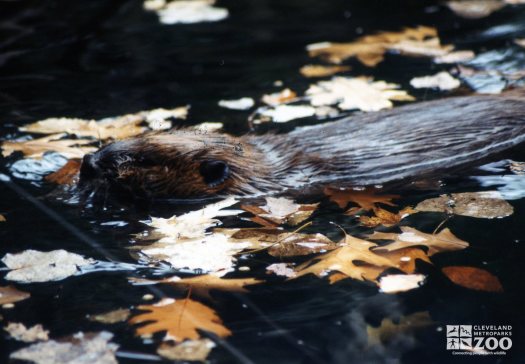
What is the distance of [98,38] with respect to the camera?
773cm

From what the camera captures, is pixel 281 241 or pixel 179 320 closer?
pixel 179 320

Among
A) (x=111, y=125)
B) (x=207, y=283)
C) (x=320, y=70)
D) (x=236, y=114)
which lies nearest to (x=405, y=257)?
(x=207, y=283)

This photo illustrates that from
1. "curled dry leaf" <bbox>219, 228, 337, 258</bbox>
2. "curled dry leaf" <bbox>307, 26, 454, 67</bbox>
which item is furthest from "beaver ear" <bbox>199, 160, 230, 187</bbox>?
"curled dry leaf" <bbox>307, 26, 454, 67</bbox>

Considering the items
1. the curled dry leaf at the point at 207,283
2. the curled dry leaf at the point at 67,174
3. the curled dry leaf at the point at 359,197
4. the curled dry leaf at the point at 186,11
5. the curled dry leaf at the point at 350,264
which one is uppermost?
the curled dry leaf at the point at 186,11

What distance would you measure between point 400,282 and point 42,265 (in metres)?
1.59

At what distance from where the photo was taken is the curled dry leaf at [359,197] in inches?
165

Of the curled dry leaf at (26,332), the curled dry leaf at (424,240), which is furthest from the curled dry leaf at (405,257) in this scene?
the curled dry leaf at (26,332)

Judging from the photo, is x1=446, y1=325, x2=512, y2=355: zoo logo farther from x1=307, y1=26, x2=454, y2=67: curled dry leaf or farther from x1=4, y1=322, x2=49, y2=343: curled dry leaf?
x1=307, y1=26, x2=454, y2=67: curled dry leaf

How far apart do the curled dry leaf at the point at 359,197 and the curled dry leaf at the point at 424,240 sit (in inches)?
16.9

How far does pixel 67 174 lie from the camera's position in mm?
4785

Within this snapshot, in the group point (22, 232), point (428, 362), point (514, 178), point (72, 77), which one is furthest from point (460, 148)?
point (72, 77)

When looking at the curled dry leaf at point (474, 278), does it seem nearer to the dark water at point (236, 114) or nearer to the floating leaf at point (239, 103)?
the dark water at point (236, 114)

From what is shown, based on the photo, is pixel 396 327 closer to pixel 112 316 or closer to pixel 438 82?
pixel 112 316

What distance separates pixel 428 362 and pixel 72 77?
4.86 meters
